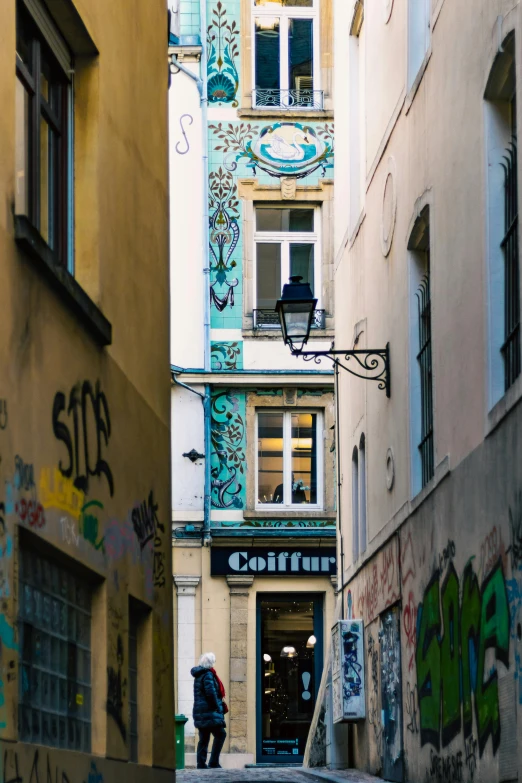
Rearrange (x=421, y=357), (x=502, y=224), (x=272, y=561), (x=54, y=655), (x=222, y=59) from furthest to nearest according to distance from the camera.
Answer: (x=222, y=59)
(x=272, y=561)
(x=421, y=357)
(x=502, y=224)
(x=54, y=655)

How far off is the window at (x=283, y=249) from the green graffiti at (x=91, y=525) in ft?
59.1

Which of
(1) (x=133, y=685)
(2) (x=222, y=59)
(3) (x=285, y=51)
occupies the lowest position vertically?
(1) (x=133, y=685)

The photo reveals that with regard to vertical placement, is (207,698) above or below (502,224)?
below

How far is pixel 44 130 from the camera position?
10211 mm

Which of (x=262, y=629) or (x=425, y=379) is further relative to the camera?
(x=262, y=629)

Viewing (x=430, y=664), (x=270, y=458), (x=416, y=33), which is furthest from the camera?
(x=270, y=458)

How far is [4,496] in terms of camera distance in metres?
8.01

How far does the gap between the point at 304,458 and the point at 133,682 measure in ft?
52.0

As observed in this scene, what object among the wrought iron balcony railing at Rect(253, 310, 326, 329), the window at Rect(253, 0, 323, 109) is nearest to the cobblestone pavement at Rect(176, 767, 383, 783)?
the wrought iron balcony railing at Rect(253, 310, 326, 329)

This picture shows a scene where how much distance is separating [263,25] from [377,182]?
1172cm

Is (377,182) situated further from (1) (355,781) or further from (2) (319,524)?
(2) (319,524)

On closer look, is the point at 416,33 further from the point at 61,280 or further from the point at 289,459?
the point at 289,459

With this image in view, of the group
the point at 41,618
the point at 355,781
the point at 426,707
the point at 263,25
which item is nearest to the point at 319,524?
the point at 263,25

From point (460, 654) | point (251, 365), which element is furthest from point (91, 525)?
point (251, 365)
